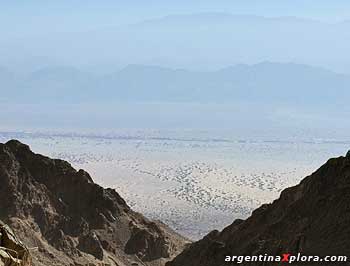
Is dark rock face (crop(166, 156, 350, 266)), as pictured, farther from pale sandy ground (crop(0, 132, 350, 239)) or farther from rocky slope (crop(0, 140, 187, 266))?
pale sandy ground (crop(0, 132, 350, 239))

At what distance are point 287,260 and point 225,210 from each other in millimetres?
74966

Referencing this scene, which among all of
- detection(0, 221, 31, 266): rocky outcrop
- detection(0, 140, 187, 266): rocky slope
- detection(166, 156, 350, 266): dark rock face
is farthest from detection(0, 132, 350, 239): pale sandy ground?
detection(0, 221, 31, 266): rocky outcrop

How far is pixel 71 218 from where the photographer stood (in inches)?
2653

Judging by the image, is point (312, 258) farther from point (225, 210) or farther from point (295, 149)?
point (295, 149)

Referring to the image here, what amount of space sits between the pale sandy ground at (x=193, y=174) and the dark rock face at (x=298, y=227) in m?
44.9

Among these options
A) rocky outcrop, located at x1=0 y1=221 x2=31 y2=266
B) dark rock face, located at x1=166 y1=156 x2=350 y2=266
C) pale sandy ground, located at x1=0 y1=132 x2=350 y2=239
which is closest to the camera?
rocky outcrop, located at x1=0 y1=221 x2=31 y2=266

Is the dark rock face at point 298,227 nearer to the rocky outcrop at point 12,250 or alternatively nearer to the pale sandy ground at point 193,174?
the rocky outcrop at point 12,250

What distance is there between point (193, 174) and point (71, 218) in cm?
8375

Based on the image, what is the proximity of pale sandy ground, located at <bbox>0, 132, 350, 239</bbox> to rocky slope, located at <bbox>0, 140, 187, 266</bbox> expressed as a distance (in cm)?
2366

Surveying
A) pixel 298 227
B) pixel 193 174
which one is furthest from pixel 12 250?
pixel 193 174

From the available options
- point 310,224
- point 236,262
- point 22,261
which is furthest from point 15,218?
point 22,261

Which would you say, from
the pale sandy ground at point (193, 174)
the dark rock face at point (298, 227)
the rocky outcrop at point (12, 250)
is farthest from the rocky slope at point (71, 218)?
the rocky outcrop at point (12, 250)

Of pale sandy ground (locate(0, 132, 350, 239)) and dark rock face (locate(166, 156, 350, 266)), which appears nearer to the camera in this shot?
dark rock face (locate(166, 156, 350, 266))

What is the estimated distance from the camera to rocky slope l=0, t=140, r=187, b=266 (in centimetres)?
6094
